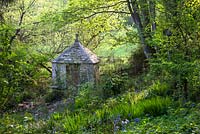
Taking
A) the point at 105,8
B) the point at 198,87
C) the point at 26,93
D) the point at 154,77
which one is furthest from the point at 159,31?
the point at 26,93

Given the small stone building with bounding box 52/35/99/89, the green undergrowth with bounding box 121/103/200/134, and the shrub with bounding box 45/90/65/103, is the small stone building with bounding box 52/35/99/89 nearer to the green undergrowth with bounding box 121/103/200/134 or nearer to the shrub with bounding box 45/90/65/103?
the shrub with bounding box 45/90/65/103

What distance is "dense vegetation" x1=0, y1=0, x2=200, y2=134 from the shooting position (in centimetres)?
601

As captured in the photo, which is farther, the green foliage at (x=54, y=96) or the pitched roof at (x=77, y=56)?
the pitched roof at (x=77, y=56)

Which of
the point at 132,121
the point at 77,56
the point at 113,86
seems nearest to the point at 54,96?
the point at 77,56

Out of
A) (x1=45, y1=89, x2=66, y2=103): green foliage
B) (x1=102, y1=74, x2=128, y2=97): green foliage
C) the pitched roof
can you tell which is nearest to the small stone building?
the pitched roof

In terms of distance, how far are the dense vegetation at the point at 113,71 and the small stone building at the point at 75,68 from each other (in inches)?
25.2

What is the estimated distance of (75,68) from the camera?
13727mm

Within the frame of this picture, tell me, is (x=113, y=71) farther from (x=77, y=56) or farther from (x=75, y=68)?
(x=77, y=56)

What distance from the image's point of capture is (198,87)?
22.0 feet

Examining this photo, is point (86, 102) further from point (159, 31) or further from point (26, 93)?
point (26, 93)

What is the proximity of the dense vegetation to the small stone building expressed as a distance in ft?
2.10

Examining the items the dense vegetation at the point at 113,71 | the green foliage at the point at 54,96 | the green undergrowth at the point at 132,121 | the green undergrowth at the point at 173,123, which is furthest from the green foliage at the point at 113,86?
the green undergrowth at the point at 173,123

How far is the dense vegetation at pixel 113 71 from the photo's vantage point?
6012 millimetres

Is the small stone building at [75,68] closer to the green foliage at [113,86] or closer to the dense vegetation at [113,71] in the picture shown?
the dense vegetation at [113,71]
